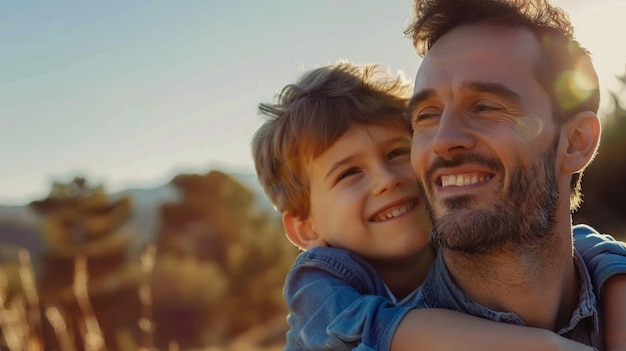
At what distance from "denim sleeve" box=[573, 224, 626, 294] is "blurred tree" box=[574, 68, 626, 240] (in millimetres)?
5674

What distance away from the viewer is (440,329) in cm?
226

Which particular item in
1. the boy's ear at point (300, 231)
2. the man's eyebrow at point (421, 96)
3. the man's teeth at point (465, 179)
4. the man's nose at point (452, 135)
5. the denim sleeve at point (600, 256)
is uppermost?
the man's eyebrow at point (421, 96)

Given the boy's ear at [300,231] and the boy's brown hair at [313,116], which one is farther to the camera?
the boy's ear at [300,231]

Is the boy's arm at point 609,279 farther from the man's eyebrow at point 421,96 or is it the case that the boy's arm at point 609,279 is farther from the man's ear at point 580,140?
the man's eyebrow at point 421,96

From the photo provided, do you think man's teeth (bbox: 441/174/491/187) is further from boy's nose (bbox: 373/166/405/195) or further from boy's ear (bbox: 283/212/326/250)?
boy's ear (bbox: 283/212/326/250)

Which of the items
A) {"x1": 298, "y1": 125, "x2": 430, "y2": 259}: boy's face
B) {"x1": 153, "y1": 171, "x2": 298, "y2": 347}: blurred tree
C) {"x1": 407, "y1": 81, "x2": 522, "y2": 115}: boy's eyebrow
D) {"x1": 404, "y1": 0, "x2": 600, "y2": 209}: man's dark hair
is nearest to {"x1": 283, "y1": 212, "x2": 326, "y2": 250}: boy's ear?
{"x1": 298, "y1": 125, "x2": 430, "y2": 259}: boy's face

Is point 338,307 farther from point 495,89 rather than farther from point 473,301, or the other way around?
point 495,89

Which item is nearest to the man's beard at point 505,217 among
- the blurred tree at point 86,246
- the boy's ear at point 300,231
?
the boy's ear at point 300,231

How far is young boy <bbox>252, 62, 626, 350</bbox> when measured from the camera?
2.32 metres

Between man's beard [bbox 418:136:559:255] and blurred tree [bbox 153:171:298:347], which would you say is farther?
blurred tree [bbox 153:171:298:347]

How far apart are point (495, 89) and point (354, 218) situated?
83 cm

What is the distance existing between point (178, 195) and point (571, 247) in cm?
2121

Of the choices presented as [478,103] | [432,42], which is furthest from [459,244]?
[432,42]

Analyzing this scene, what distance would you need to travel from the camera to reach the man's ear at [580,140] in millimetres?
2574
